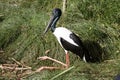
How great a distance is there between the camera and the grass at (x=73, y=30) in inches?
286

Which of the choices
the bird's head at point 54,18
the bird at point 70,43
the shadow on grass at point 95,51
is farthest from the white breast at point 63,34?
the shadow on grass at point 95,51

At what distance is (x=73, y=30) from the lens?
8117mm

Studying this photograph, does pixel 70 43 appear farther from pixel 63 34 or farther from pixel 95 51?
pixel 95 51

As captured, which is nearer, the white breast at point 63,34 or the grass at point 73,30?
the grass at point 73,30

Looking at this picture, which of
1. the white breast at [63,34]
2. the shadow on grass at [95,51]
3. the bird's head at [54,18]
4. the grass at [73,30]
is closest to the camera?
the grass at [73,30]

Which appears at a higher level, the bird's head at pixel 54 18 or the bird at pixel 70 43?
the bird's head at pixel 54 18

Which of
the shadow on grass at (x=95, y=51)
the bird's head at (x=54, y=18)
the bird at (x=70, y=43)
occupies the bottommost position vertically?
the shadow on grass at (x=95, y=51)

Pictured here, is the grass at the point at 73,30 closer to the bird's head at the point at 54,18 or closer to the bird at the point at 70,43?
the bird at the point at 70,43

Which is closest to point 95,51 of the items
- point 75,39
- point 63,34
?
point 75,39

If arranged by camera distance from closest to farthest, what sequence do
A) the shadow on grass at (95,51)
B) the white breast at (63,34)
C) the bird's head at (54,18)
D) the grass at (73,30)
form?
1. the grass at (73,30)
2. the white breast at (63,34)
3. the bird's head at (54,18)
4. the shadow on grass at (95,51)

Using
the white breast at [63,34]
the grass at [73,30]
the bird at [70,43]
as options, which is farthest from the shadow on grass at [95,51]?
the white breast at [63,34]

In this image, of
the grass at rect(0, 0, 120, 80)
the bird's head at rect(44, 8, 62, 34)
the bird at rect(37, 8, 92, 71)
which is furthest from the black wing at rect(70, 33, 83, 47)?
the bird's head at rect(44, 8, 62, 34)

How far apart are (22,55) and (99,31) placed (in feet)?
4.69

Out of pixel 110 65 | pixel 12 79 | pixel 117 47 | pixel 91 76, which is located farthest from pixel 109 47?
pixel 12 79
